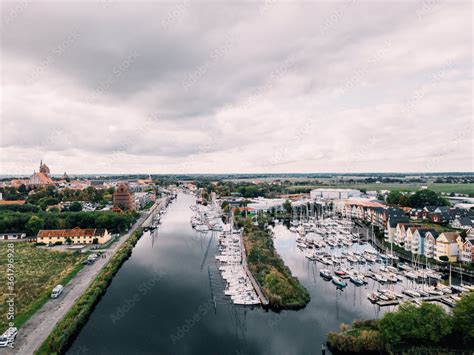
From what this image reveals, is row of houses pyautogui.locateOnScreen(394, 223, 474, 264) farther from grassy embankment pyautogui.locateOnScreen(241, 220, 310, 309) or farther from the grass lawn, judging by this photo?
the grass lawn

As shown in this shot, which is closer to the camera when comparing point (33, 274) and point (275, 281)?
Result: point (275, 281)

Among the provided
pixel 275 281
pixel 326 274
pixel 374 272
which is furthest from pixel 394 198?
pixel 275 281

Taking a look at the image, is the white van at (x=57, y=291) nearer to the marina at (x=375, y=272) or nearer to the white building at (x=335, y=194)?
the marina at (x=375, y=272)

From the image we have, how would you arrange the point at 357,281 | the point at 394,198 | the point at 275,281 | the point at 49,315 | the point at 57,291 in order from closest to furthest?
1. the point at 49,315
2. the point at 57,291
3. the point at 275,281
4. the point at 357,281
5. the point at 394,198

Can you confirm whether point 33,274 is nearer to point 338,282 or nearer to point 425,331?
point 338,282

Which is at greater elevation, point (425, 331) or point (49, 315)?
point (425, 331)

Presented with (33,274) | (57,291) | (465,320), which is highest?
(465,320)

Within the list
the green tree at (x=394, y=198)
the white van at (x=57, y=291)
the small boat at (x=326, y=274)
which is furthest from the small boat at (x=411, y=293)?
the green tree at (x=394, y=198)
